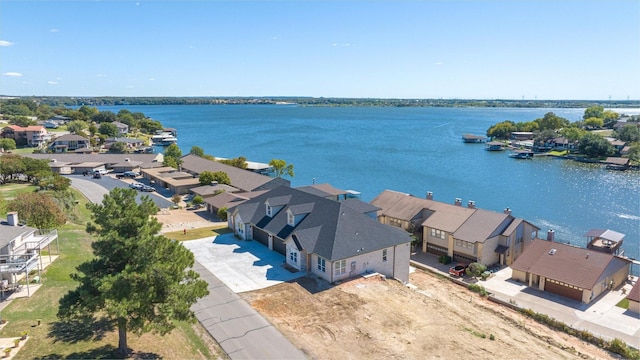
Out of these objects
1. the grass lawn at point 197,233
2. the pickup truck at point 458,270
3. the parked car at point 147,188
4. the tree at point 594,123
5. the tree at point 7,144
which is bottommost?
the pickup truck at point 458,270

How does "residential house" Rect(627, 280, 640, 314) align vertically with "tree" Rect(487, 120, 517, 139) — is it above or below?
below

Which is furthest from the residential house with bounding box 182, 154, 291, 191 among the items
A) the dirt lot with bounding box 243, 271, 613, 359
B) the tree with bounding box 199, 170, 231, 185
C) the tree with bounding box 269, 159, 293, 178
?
the dirt lot with bounding box 243, 271, 613, 359

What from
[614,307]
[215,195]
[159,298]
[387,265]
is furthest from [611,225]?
[159,298]

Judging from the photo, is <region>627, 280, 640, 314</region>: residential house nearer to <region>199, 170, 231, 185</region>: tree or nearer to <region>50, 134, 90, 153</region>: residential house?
<region>199, 170, 231, 185</region>: tree

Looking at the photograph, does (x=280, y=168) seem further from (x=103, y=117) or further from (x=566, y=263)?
(x=103, y=117)

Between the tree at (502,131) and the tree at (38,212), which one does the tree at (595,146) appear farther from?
the tree at (38,212)

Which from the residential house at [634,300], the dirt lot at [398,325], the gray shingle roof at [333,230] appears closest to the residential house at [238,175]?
the gray shingle roof at [333,230]
